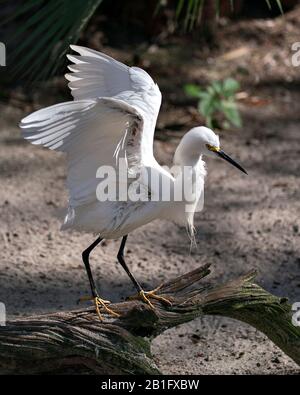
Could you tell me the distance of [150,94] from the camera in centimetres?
400

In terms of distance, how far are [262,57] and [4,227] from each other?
3.64m

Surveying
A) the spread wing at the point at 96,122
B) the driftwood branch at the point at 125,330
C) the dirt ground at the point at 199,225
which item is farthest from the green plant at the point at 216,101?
the driftwood branch at the point at 125,330

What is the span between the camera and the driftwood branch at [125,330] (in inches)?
137

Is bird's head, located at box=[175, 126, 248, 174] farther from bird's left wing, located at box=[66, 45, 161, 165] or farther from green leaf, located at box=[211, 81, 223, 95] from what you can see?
green leaf, located at box=[211, 81, 223, 95]

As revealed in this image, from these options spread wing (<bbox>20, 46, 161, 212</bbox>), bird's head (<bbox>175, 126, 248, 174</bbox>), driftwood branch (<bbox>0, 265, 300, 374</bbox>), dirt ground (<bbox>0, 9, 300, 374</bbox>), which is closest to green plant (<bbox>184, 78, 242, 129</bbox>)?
dirt ground (<bbox>0, 9, 300, 374</bbox>)

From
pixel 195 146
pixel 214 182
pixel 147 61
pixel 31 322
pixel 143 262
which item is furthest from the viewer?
pixel 147 61

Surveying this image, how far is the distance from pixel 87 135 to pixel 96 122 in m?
0.08

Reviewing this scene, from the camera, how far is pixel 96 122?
3443 mm

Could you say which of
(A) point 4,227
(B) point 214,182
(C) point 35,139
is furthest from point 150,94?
(B) point 214,182

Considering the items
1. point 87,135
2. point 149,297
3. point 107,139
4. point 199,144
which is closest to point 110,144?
point 107,139

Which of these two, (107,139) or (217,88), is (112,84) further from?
(217,88)

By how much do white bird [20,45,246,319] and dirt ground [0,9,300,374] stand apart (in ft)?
2.24

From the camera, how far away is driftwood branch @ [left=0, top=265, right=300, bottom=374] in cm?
347

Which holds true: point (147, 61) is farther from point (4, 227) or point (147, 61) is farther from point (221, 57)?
point (4, 227)
